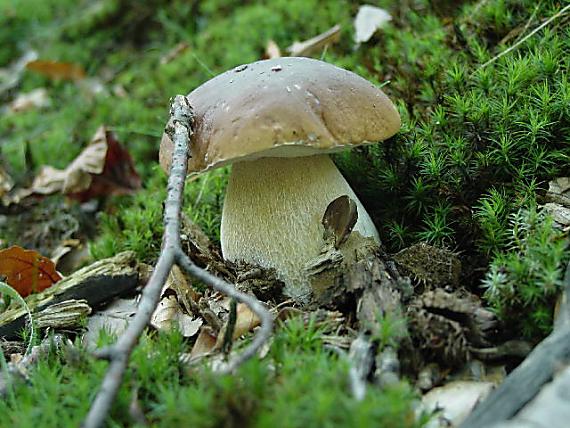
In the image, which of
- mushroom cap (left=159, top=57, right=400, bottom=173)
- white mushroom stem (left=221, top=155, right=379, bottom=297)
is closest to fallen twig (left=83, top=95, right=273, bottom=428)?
mushroom cap (left=159, top=57, right=400, bottom=173)

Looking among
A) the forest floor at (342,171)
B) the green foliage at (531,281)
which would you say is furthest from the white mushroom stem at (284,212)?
the green foliage at (531,281)

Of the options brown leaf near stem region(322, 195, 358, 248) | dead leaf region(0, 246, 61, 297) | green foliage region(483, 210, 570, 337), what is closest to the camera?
green foliage region(483, 210, 570, 337)

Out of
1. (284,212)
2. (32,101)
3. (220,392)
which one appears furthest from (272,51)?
(220,392)

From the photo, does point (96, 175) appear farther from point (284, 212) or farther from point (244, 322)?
point (244, 322)

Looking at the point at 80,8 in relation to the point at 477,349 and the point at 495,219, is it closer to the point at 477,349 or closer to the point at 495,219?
the point at 495,219

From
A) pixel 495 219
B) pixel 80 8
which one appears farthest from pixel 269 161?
pixel 80 8

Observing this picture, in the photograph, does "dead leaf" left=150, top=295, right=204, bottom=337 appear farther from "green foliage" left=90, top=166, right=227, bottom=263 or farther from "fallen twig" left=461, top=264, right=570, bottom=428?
"fallen twig" left=461, top=264, right=570, bottom=428
